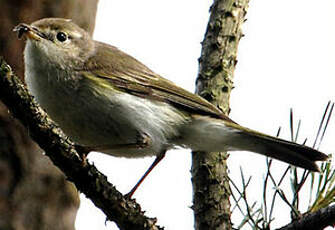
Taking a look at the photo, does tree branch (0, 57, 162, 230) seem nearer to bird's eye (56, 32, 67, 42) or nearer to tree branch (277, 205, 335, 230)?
tree branch (277, 205, 335, 230)

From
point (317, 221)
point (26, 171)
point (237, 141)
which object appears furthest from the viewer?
point (237, 141)

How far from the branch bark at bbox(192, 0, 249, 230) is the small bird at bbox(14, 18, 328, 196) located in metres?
0.08

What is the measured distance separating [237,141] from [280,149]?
28 cm

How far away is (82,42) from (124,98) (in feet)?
1.75

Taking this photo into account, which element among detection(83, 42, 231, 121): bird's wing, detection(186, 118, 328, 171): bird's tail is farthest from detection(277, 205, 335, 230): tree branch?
detection(83, 42, 231, 121): bird's wing

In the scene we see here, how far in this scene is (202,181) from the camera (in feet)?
11.2

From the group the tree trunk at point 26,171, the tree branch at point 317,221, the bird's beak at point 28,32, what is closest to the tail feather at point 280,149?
the tree branch at point 317,221

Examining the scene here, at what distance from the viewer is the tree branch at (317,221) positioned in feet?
8.18

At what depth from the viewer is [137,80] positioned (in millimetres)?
4016

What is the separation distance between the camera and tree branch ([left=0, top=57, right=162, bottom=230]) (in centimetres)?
244

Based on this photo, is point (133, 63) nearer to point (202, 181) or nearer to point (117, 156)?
point (117, 156)

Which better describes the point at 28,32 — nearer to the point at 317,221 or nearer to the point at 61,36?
the point at 61,36

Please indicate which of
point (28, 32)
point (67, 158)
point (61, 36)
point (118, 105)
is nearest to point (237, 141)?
point (118, 105)

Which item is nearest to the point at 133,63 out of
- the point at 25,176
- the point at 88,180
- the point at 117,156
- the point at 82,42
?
the point at 82,42
